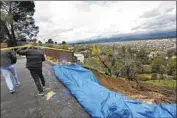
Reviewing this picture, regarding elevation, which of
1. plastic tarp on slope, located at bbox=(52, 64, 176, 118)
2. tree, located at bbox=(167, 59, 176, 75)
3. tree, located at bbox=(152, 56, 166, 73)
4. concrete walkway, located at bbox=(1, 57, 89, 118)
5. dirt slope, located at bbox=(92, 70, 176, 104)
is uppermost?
plastic tarp on slope, located at bbox=(52, 64, 176, 118)

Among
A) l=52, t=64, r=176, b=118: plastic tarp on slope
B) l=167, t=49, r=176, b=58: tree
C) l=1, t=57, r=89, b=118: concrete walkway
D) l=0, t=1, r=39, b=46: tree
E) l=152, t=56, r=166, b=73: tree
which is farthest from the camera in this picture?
l=167, t=49, r=176, b=58: tree

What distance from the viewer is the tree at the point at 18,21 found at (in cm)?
2344

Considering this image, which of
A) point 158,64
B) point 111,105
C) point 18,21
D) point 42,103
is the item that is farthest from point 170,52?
point 111,105

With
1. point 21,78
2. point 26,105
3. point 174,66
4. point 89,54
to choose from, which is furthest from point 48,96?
point 174,66

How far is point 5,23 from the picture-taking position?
2267 centimetres

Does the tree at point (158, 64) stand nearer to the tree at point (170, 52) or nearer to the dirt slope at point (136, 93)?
the tree at point (170, 52)

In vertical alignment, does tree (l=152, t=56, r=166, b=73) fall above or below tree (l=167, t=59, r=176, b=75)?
above

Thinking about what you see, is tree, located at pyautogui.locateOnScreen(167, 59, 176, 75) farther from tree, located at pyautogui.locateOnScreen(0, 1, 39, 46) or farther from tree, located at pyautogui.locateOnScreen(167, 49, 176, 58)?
tree, located at pyautogui.locateOnScreen(0, 1, 39, 46)

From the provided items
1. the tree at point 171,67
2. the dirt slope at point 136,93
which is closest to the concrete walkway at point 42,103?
the dirt slope at point 136,93

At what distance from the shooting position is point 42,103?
5.85m

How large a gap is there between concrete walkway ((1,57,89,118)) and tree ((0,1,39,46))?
1693cm

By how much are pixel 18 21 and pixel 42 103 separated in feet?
73.7

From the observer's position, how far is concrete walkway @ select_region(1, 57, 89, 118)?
17.1 ft

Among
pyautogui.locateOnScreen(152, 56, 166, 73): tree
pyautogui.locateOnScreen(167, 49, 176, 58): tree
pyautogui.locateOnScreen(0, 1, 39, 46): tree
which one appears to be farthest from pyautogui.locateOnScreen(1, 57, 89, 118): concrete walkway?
pyautogui.locateOnScreen(167, 49, 176, 58): tree
